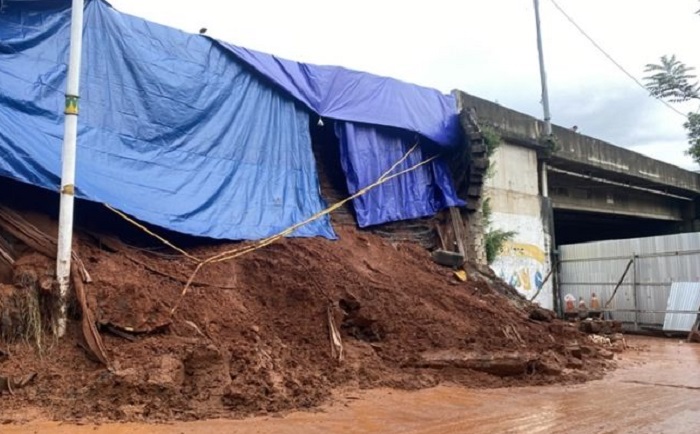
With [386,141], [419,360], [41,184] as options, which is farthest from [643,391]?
[41,184]

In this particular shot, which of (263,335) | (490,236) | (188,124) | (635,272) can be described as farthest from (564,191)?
(263,335)

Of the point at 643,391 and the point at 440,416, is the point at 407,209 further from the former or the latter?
the point at 440,416

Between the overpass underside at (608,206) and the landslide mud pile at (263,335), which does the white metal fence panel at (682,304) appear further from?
the landslide mud pile at (263,335)

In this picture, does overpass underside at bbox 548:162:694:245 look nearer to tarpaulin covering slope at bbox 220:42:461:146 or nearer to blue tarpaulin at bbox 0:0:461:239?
tarpaulin covering slope at bbox 220:42:461:146

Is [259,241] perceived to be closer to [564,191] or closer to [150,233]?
[150,233]

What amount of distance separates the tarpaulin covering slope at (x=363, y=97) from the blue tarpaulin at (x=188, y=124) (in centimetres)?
3

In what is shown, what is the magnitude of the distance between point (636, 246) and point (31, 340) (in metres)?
16.8

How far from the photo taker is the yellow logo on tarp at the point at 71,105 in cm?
667

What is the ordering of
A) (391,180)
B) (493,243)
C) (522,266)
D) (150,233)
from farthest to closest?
(522,266) → (493,243) → (391,180) → (150,233)

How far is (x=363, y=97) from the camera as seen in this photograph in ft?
40.7

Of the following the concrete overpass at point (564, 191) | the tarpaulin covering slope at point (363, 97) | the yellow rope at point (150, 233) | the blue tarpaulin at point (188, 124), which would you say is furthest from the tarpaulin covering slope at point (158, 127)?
the concrete overpass at point (564, 191)

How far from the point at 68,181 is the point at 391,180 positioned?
7141 mm

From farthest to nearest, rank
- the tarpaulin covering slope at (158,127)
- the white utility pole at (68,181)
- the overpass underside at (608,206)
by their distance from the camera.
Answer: the overpass underside at (608,206), the tarpaulin covering slope at (158,127), the white utility pole at (68,181)

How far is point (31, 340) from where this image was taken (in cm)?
606
